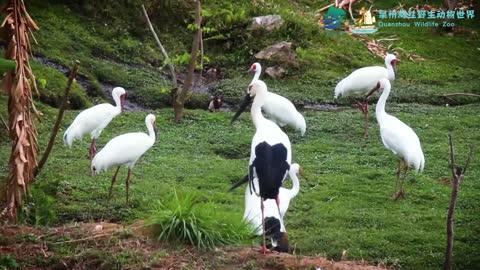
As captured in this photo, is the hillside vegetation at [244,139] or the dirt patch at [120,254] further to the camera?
the hillside vegetation at [244,139]

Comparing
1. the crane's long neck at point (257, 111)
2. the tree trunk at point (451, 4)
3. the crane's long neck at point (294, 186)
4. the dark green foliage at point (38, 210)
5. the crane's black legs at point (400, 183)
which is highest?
the tree trunk at point (451, 4)

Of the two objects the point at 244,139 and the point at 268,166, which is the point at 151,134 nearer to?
the point at 244,139

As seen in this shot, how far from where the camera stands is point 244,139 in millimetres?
12852

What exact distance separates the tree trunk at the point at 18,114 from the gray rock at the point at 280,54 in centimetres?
1045

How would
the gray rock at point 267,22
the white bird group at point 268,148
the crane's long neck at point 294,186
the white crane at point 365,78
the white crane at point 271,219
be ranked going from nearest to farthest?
1. the white bird group at point 268,148
2. the white crane at point 271,219
3. the crane's long neck at point 294,186
4. the white crane at point 365,78
5. the gray rock at point 267,22

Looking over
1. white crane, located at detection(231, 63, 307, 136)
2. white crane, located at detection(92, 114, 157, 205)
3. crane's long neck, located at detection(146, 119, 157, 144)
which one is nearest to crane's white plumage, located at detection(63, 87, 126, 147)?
crane's long neck, located at detection(146, 119, 157, 144)

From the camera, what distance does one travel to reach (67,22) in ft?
59.0

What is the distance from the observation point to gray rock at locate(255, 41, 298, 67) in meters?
17.7

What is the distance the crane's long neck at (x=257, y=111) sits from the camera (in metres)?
8.16

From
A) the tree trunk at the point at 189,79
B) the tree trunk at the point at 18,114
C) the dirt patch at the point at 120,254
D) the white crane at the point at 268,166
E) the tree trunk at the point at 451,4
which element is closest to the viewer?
the dirt patch at the point at 120,254

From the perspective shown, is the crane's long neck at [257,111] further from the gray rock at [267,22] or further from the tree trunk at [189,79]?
the gray rock at [267,22]

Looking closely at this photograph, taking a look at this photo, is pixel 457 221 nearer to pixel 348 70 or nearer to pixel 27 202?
pixel 27 202

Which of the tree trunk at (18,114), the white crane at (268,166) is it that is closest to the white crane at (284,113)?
the white crane at (268,166)

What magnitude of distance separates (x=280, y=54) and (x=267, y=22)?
1.77 m
